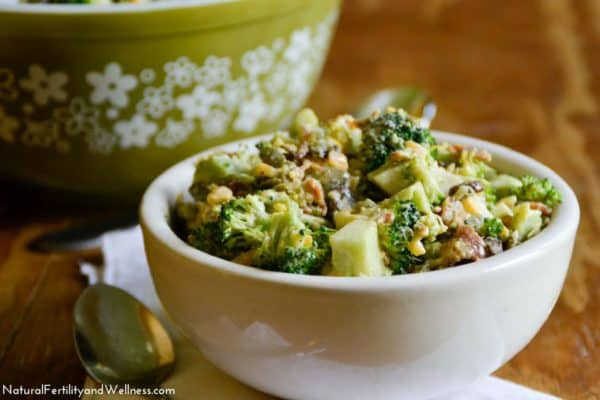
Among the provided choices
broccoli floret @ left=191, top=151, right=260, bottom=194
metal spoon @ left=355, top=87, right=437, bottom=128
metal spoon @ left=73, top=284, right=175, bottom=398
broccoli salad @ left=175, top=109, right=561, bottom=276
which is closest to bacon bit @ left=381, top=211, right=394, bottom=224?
broccoli salad @ left=175, top=109, right=561, bottom=276

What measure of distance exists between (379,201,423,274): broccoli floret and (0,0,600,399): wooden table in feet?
0.88

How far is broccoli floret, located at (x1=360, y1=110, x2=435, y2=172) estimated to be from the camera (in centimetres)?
99

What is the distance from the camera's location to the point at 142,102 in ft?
4.63

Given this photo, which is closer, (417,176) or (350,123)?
(417,176)

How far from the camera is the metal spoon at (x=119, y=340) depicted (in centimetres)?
99

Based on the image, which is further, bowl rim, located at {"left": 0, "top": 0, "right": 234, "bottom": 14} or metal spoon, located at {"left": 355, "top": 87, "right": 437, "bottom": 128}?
metal spoon, located at {"left": 355, "top": 87, "right": 437, "bottom": 128}

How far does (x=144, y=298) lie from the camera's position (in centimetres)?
120

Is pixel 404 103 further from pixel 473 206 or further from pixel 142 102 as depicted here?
pixel 473 206

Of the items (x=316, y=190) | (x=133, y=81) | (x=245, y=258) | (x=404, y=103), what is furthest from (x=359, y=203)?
(x=404, y=103)

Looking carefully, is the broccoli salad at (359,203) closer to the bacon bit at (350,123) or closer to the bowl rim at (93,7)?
the bacon bit at (350,123)

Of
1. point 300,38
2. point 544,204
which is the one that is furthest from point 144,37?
point 544,204

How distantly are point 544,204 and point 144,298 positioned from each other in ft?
1.95

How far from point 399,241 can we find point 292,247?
11 cm

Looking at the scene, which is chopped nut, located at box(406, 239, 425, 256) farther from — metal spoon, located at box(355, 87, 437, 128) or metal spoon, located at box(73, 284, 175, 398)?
metal spoon, located at box(355, 87, 437, 128)
